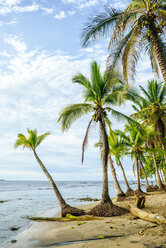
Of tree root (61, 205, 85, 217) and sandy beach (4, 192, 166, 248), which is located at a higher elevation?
tree root (61, 205, 85, 217)

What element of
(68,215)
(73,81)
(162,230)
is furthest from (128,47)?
(68,215)

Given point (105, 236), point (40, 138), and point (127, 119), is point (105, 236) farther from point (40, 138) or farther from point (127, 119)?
point (40, 138)

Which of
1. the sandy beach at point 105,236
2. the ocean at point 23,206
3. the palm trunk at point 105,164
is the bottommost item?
the ocean at point 23,206

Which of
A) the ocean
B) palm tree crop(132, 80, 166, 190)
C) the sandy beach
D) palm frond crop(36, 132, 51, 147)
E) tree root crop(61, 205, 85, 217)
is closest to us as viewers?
the sandy beach

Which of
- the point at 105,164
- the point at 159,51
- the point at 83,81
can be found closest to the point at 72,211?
the point at 105,164

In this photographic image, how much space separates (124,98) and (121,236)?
7837 millimetres

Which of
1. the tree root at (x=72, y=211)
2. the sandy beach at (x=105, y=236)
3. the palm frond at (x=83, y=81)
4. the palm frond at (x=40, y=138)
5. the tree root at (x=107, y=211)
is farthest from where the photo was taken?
the palm frond at (x=40, y=138)

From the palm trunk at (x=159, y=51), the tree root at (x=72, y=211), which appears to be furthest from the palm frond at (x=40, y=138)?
the palm trunk at (x=159, y=51)

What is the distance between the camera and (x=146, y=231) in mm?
7340

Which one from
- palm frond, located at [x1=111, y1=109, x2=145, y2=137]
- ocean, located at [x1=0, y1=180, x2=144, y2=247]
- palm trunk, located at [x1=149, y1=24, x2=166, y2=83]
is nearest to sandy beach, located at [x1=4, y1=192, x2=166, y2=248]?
ocean, located at [x1=0, y1=180, x2=144, y2=247]

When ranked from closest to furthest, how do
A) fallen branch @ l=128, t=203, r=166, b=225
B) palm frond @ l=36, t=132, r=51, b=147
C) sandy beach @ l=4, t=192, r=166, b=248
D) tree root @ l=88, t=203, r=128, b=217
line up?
sandy beach @ l=4, t=192, r=166, b=248 → fallen branch @ l=128, t=203, r=166, b=225 → tree root @ l=88, t=203, r=128, b=217 → palm frond @ l=36, t=132, r=51, b=147

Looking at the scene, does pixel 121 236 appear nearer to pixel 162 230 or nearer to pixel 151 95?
pixel 162 230

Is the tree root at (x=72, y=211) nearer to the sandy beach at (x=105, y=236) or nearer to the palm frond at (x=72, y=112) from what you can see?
the sandy beach at (x=105, y=236)

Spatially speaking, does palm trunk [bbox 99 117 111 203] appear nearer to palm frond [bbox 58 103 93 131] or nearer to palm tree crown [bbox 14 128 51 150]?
palm frond [bbox 58 103 93 131]
